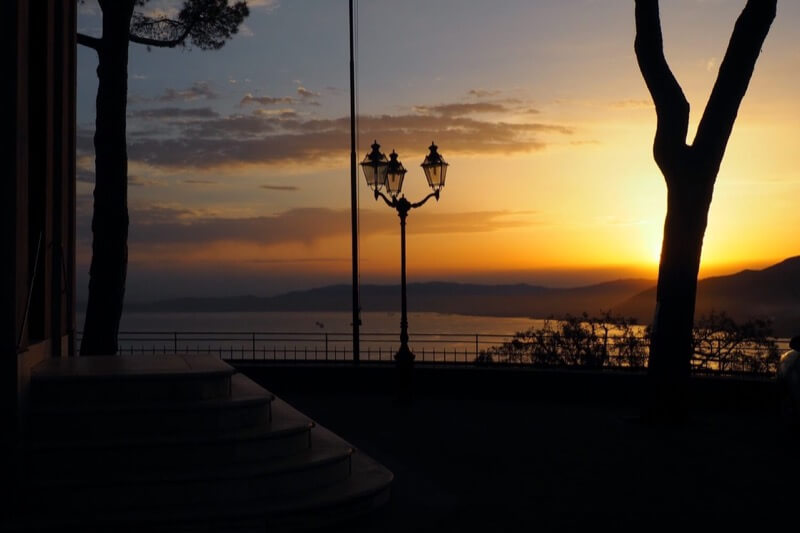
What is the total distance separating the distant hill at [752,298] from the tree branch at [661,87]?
1204 cm

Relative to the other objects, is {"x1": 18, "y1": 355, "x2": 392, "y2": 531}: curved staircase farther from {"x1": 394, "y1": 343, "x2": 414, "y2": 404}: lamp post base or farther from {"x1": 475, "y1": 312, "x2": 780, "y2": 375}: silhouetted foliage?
{"x1": 475, "y1": 312, "x2": 780, "y2": 375}: silhouetted foliage

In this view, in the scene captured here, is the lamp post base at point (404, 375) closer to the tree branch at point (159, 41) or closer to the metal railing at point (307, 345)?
the metal railing at point (307, 345)

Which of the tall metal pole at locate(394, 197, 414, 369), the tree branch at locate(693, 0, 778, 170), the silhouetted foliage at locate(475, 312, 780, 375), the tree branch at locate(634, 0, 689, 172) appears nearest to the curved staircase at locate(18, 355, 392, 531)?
the tree branch at locate(634, 0, 689, 172)

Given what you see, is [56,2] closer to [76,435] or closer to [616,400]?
[76,435]

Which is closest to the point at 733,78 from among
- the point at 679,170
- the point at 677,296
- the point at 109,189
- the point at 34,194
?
the point at 679,170

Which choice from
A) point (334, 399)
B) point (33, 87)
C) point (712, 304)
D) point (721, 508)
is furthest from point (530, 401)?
point (712, 304)

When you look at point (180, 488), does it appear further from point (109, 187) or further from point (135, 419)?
point (109, 187)

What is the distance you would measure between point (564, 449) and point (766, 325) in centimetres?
1940

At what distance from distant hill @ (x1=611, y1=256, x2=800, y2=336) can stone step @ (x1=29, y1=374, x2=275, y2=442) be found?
18499mm

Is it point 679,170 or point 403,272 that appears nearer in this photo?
point 679,170

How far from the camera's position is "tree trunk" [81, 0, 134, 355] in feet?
56.8

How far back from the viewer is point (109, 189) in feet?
56.7

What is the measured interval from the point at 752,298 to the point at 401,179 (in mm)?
31982

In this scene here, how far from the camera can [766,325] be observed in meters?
28.8
